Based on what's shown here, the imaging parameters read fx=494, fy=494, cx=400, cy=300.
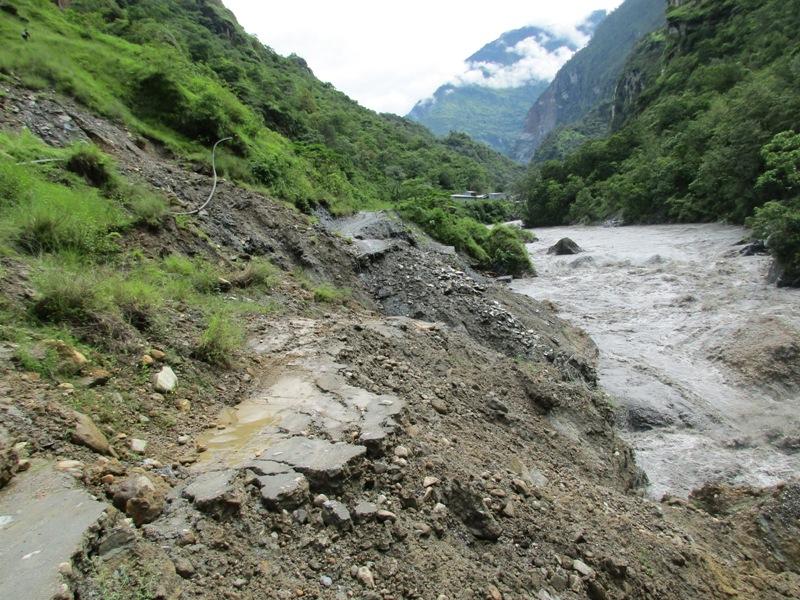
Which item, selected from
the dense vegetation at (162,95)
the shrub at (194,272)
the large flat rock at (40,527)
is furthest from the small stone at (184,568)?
the dense vegetation at (162,95)

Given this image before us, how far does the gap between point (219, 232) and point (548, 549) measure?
978 centimetres

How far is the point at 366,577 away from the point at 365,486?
2.72ft

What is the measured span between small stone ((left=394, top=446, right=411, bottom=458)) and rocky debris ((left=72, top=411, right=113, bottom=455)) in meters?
2.36

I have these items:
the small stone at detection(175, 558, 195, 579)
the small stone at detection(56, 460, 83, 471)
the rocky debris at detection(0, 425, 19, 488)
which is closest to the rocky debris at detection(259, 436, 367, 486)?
the small stone at detection(175, 558, 195, 579)

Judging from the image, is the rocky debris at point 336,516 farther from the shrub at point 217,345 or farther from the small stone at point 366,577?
the shrub at point 217,345

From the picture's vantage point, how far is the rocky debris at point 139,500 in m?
3.26

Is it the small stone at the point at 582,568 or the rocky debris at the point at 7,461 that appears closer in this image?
the rocky debris at the point at 7,461

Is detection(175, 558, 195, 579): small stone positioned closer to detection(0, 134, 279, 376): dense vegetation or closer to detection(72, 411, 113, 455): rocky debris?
detection(72, 411, 113, 455): rocky debris

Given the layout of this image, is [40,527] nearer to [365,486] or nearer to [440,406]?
[365,486]

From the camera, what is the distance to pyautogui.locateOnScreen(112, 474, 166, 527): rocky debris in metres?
3.26

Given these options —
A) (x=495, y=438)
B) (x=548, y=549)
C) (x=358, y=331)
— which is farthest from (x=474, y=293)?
(x=548, y=549)

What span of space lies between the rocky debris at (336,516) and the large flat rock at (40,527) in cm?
150

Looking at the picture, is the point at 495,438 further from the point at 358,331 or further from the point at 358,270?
the point at 358,270

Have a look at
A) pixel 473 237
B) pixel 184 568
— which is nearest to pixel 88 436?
pixel 184 568
